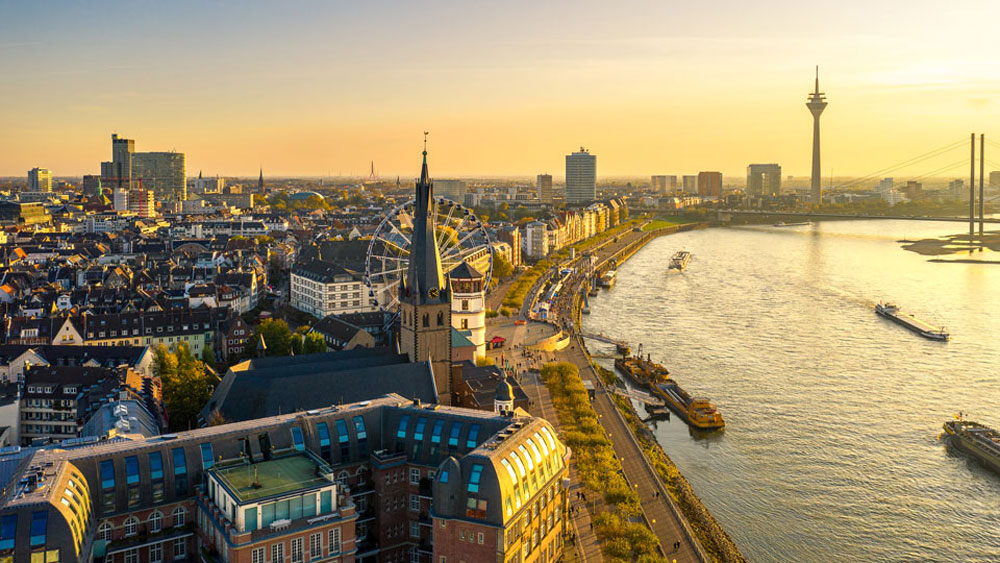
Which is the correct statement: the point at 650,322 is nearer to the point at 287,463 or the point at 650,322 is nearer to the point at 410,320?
the point at 410,320

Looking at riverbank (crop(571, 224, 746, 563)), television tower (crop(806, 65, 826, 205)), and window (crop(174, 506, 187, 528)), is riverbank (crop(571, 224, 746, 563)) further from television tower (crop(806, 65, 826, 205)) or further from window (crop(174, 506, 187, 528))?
television tower (crop(806, 65, 826, 205))

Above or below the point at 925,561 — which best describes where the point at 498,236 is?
above

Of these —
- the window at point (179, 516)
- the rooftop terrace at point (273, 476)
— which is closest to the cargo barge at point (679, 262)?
the rooftop terrace at point (273, 476)

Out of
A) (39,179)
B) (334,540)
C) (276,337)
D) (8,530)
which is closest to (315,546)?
(334,540)

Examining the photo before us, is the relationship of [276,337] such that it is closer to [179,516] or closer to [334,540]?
[179,516]

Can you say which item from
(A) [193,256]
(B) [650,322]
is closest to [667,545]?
(B) [650,322]

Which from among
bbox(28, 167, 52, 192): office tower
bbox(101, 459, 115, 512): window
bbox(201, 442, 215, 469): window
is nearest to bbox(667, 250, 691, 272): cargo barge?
bbox(201, 442, 215, 469): window
